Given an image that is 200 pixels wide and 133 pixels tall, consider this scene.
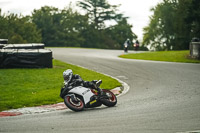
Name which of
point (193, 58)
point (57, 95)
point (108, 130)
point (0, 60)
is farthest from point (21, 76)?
point (193, 58)

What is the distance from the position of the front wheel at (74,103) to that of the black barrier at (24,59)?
13388mm

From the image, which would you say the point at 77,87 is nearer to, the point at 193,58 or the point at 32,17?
the point at 193,58

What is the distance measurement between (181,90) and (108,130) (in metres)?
7.27

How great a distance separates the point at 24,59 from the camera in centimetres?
2373

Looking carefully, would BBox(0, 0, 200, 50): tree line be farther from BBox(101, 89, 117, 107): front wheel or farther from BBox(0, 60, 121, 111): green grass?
BBox(101, 89, 117, 107): front wheel

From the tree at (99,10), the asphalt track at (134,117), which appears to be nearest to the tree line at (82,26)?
the tree at (99,10)

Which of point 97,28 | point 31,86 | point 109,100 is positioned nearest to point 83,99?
point 109,100

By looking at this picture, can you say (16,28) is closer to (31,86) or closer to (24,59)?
(24,59)

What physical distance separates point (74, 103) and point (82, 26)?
78.8 meters

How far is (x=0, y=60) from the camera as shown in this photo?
23.2 metres

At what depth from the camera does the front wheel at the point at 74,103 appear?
34.2ft

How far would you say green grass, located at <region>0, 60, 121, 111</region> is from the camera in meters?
12.7

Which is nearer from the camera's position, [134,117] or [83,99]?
[134,117]

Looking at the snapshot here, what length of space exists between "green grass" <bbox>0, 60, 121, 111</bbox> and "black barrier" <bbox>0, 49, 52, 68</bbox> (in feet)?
4.27
